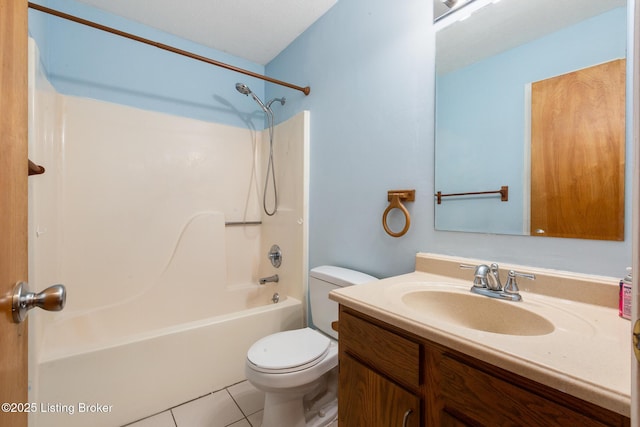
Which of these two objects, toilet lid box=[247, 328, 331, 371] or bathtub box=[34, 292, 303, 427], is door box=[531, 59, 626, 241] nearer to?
toilet lid box=[247, 328, 331, 371]

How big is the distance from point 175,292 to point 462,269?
1.93 meters

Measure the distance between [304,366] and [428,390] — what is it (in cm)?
66

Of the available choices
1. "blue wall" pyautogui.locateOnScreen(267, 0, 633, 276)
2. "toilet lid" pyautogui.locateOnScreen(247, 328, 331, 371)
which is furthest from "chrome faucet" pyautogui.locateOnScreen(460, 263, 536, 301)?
"toilet lid" pyautogui.locateOnScreen(247, 328, 331, 371)

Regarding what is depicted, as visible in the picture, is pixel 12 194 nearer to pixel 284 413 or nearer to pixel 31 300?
pixel 31 300

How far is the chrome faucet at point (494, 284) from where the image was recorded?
864mm

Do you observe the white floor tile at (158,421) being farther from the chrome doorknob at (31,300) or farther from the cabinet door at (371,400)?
the chrome doorknob at (31,300)

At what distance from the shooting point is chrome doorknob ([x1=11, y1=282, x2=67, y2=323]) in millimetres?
477

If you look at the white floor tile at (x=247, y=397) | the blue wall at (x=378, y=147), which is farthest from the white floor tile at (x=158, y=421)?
the blue wall at (x=378, y=147)

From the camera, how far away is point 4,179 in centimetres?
44

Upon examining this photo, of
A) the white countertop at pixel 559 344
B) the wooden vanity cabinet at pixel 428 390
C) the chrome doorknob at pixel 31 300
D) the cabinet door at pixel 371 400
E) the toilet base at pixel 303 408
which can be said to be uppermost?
the chrome doorknob at pixel 31 300

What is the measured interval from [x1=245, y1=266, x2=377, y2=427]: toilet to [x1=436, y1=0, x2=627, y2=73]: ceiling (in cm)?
108

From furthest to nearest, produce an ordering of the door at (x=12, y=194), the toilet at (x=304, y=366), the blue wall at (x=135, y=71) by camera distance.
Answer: the blue wall at (x=135, y=71), the toilet at (x=304, y=366), the door at (x=12, y=194)

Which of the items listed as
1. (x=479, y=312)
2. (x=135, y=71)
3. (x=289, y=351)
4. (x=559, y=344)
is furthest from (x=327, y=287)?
(x=135, y=71)

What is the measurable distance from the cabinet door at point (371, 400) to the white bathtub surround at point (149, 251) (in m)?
0.99
